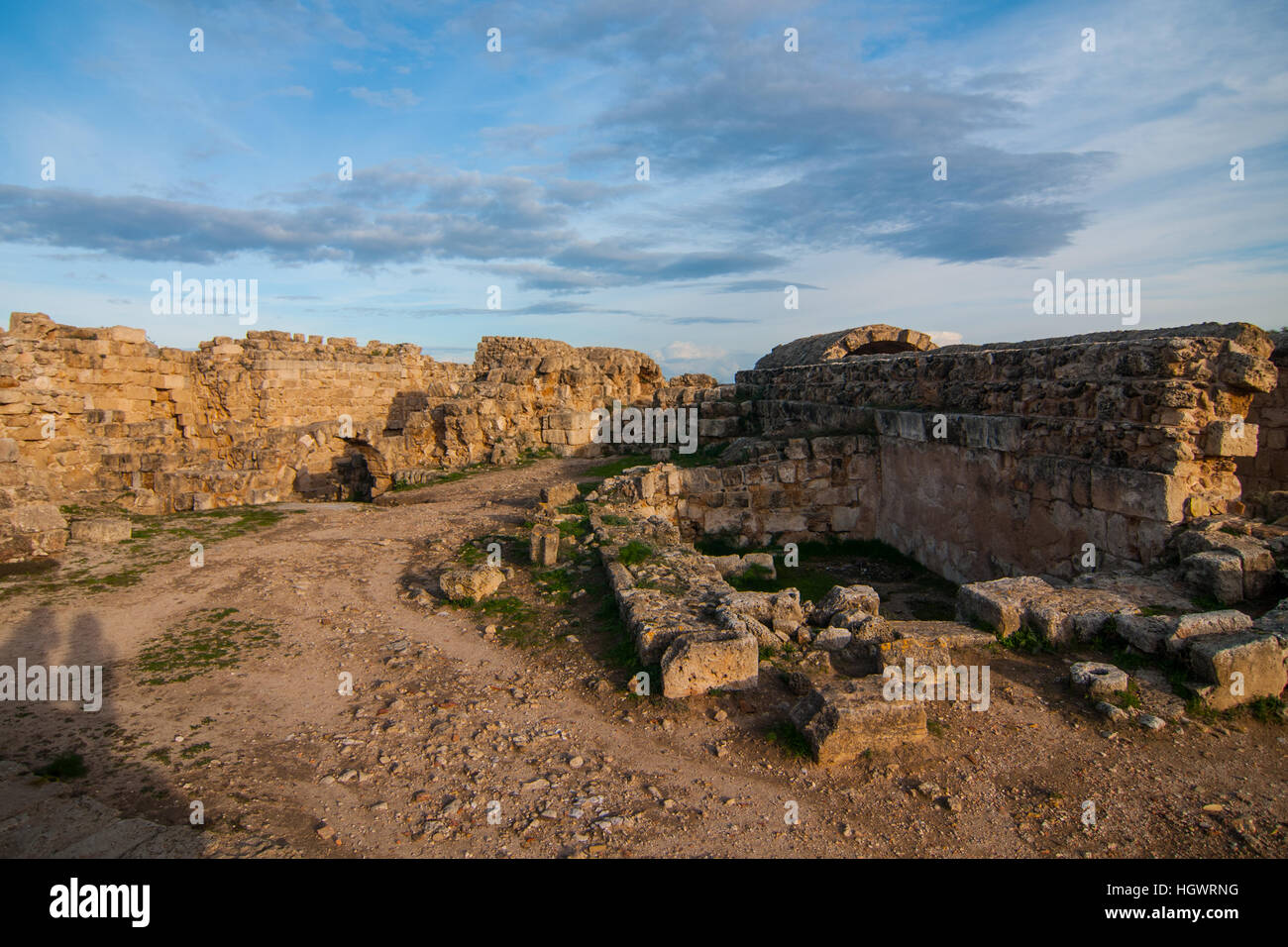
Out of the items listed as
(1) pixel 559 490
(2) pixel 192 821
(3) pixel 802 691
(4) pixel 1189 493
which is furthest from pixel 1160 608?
(1) pixel 559 490

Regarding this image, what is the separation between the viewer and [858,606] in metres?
6.23

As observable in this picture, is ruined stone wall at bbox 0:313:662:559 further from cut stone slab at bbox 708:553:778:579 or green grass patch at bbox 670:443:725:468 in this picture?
cut stone slab at bbox 708:553:778:579

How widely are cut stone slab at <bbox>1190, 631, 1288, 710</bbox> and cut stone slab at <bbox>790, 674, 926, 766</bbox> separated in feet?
5.99

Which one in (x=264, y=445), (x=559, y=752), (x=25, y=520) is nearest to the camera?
(x=559, y=752)

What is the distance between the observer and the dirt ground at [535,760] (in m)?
3.53

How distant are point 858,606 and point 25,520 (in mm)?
9593

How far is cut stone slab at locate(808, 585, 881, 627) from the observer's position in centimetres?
614

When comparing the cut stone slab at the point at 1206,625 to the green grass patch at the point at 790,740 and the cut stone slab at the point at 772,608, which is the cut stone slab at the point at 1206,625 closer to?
the cut stone slab at the point at 772,608

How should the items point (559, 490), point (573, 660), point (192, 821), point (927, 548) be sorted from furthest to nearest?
point (559, 490) → point (927, 548) → point (573, 660) → point (192, 821)

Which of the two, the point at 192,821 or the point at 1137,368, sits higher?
the point at 1137,368

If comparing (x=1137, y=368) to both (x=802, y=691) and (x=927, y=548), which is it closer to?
(x=927, y=548)

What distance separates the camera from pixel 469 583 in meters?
7.20

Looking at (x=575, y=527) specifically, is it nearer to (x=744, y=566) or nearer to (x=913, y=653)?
(x=744, y=566)

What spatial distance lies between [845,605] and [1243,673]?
2.66 m
